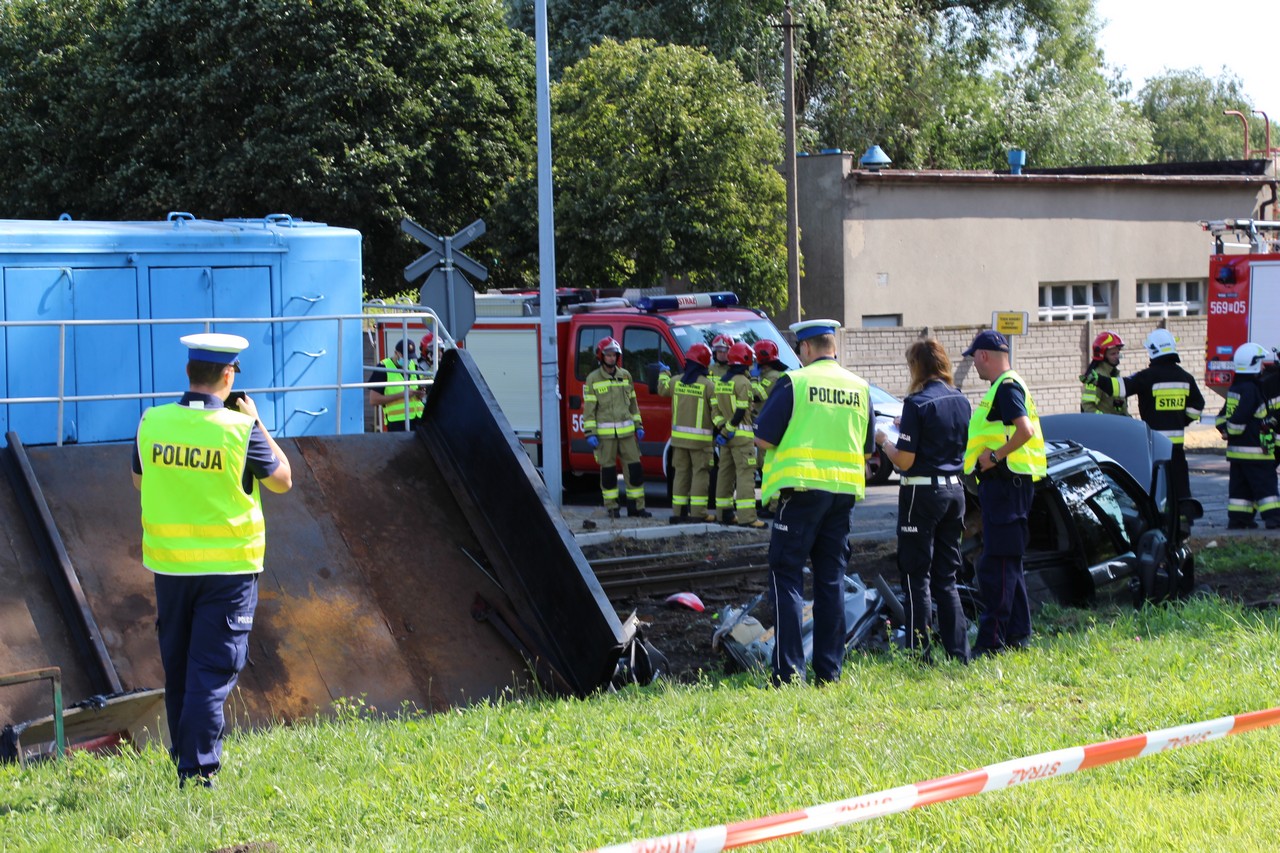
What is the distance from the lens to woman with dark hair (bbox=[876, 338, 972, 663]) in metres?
7.14

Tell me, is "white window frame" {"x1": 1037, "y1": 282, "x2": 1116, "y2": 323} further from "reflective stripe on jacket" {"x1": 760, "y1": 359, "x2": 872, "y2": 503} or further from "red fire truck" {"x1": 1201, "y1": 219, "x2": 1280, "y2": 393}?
"reflective stripe on jacket" {"x1": 760, "y1": 359, "x2": 872, "y2": 503}

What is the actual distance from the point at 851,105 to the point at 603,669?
32588mm

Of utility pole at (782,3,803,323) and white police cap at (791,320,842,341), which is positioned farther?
utility pole at (782,3,803,323)

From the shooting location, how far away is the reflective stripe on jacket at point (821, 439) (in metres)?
6.77

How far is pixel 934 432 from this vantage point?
23.4 ft

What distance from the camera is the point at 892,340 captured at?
2455 centimetres

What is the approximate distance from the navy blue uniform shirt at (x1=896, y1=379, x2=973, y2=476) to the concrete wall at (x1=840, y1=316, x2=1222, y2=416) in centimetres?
1657

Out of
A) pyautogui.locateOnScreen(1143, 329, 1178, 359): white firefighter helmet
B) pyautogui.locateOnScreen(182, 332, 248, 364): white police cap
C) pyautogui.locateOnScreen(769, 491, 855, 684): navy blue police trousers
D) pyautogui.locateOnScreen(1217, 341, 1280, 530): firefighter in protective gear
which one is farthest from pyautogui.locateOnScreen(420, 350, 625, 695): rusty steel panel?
pyautogui.locateOnScreen(1217, 341, 1280, 530): firefighter in protective gear

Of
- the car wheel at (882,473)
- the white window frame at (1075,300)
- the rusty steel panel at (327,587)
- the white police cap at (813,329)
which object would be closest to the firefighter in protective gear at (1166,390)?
the car wheel at (882,473)

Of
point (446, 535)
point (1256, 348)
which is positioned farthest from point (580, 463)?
point (446, 535)

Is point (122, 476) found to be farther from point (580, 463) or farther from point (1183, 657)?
point (580, 463)

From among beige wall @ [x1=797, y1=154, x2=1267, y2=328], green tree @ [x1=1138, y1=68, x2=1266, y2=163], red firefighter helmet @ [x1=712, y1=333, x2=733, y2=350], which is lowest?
red firefighter helmet @ [x1=712, y1=333, x2=733, y2=350]

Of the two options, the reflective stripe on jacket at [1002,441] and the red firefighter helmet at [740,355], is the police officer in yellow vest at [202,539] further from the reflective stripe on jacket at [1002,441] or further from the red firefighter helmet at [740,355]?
the red firefighter helmet at [740,355]

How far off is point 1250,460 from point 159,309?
390 inches
